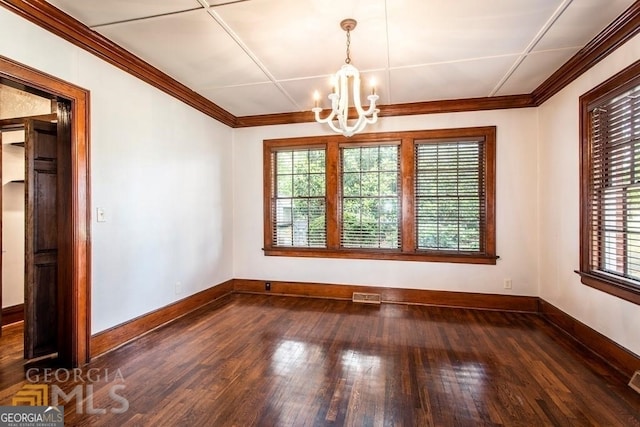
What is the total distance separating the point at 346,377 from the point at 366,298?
2.07 m

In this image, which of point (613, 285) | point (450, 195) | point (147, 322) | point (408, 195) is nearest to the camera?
point (613, 285)

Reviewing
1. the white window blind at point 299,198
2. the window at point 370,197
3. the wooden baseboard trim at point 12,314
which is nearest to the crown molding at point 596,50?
the window at point 370,197

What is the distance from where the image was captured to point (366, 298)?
4.40m

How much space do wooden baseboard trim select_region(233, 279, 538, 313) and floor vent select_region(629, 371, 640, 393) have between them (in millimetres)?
1696

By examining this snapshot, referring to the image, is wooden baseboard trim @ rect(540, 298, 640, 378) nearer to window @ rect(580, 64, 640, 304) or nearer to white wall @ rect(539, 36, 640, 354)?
white wall @ rect(539, 36, 640, 354)

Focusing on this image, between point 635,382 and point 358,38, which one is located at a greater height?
point 358,38

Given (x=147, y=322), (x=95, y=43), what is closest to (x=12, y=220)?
(x=147, y=322)

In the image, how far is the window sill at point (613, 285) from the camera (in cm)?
236

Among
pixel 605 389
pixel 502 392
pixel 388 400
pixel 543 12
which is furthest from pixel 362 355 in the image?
pixel 543 12

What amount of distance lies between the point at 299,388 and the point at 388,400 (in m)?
0.62

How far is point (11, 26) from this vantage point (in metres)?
2.11

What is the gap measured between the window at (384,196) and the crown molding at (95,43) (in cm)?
158

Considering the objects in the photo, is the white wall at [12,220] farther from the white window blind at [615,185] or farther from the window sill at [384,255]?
the white window blind at [615,185]

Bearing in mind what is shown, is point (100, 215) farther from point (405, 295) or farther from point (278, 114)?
point (405, 295)
